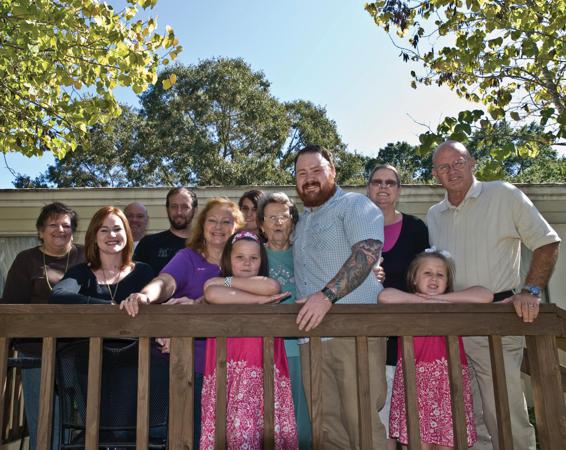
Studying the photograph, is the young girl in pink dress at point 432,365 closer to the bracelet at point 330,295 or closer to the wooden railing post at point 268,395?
the bracelet at point 330,295

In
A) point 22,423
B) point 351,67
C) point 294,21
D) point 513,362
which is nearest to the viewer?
point 513,362

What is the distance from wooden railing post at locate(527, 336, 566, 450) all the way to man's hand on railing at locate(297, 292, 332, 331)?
41.3 inches

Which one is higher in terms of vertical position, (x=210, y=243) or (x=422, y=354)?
(x=210, y=243)

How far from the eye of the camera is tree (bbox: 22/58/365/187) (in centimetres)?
2378

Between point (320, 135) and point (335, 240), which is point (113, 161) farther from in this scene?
point (335, 240)

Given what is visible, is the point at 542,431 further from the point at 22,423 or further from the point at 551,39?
the point at 551,39

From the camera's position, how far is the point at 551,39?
6.52 m

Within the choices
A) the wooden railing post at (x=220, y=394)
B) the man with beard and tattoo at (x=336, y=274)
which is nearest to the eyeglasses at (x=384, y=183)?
the man with beard and tattoo at (x=336, y=274)

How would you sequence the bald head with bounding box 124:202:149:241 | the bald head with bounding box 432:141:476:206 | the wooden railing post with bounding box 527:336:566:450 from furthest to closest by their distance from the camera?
Answer: the bald head with bounding box 124:202:149:241
the bald head with bounding box 432:141:476:206
the wooden railing post with bounding box 527:336:566:450

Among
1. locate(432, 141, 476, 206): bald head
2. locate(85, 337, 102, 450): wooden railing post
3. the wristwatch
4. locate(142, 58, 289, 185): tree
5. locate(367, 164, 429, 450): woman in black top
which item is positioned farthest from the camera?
locate(142, 58, 289, 185): tree

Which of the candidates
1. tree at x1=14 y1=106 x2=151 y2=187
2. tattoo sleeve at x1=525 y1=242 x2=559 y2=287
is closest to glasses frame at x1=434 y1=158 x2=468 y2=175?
tattoo sleeve at x1=525 y1=242 x2=559 y2=287

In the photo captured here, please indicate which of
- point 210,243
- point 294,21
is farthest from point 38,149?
point 294,21

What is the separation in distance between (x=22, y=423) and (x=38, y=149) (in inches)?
177

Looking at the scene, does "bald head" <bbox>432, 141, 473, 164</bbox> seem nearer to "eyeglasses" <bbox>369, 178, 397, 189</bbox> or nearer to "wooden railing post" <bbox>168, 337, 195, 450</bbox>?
"eyeglasses" <bbox>369, 178, 397, 189</bbox>
